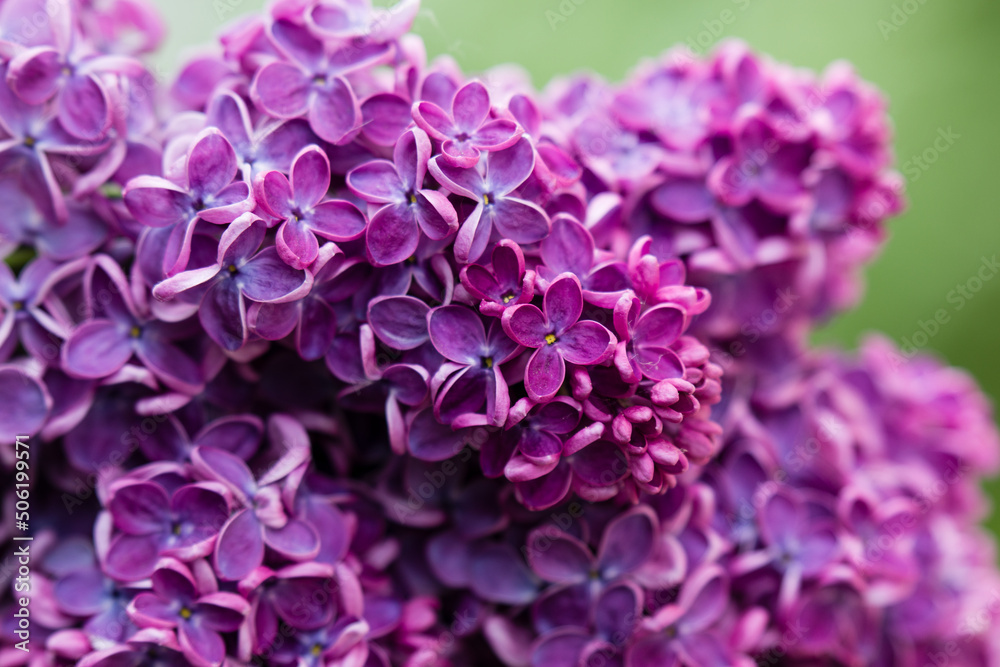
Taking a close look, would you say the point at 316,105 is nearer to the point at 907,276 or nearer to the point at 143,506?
the point at 143,506

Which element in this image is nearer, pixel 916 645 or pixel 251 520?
pixel 251 520

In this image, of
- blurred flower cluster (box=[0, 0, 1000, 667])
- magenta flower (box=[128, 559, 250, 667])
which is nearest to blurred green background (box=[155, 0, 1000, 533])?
blurred flower cluster (box=[0, 0, 1000, 667])

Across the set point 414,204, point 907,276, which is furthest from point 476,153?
point 907,276

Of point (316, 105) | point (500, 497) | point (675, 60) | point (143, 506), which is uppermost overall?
point (675, 60)

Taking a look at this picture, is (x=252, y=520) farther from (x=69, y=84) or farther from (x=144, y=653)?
(x=69, y=84)

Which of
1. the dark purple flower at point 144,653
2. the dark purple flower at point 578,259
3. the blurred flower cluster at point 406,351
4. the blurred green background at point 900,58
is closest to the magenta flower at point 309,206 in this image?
the blurred flower cluster at point 406,351

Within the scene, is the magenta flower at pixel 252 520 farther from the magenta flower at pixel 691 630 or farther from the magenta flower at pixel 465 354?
the magenta flower at pixel 691 630

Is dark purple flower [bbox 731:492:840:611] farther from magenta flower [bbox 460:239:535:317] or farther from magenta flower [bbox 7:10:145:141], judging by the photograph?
magenta flower [bbox 7:10:145:141]
